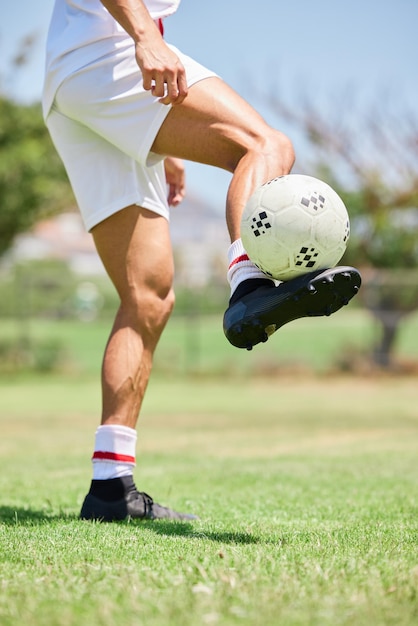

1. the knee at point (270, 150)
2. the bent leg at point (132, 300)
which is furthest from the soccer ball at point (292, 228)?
the bent leg at point (132, 300)

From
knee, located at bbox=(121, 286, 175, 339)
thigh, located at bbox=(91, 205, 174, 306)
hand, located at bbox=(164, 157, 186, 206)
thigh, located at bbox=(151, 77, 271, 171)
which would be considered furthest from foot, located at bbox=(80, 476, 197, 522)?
hand, located at bbox=(164, 157, 186, 206)

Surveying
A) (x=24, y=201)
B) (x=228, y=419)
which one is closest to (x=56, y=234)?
(x=24, y=201)

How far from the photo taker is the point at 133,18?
3123mm

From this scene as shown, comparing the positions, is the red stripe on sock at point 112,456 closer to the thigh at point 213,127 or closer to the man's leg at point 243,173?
the man's leg at point 243,173

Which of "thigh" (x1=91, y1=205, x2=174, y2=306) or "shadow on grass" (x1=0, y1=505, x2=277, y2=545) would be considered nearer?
"shadow on grass" (x1=0, y1=505, x2=277, y2=545)

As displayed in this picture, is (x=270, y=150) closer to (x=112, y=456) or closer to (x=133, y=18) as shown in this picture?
(x=133, y=18)

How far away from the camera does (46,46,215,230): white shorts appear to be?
3.29 m

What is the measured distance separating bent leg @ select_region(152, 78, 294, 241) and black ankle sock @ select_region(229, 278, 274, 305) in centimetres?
22

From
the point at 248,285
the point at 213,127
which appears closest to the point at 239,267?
the point at 248,285

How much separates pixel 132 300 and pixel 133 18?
3.67ft

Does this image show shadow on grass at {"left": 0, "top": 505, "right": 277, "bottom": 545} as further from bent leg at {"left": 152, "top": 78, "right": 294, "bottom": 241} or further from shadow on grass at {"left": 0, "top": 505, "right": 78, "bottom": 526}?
bent leg at {"left": 152, "top": 78, "right": 294, "bottom": 241}

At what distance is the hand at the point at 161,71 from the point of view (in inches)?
119

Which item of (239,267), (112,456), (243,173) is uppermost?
(243,173)

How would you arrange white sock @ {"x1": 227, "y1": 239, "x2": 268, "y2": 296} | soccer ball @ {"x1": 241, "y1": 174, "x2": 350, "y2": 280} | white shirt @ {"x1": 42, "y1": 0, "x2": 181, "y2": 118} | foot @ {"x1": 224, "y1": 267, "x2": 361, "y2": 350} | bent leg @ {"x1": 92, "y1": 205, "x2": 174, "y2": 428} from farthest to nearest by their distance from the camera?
bent leg @ {"x1": 92, "y1": 205, "x2": 174, "y2": 428}
white shirt @ {"x1": 42, "y1": 0, "x2": 181, "y2": 118}
white sock @ {"x1": 227, "y1": 239, "x2": 268, "y2": 296}
soccer ball @ {"x1": 241, "y1": 174, "x2": 350, "y2": 280}
foot @ {"x1": 224, "y1": 267, "x2": 361, "y2": 350}
